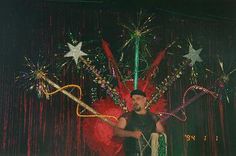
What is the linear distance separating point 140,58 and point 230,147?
146 centimetres

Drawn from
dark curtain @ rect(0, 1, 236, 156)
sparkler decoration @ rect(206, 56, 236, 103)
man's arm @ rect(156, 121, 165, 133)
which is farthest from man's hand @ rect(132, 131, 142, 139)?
sparkler decoration @ rect(206, 56, 236, 103)

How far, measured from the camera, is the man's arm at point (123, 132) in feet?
13.9

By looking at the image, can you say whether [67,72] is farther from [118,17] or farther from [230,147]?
[230,147]

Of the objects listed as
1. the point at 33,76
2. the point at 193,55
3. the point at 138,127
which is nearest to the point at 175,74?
the point at 193,55

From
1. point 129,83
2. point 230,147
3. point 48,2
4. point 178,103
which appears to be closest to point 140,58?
point 129,83

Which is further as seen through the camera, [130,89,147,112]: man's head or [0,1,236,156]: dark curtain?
[130,89,147,112]: man's head

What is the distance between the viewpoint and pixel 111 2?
4.48 m

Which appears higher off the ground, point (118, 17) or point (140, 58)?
point (118, 17)

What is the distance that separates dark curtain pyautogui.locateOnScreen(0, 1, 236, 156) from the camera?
4.14 m

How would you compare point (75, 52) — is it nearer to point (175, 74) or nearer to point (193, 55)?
point (175, 74)

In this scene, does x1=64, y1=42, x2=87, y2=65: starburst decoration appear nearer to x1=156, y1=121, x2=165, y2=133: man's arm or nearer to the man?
the man

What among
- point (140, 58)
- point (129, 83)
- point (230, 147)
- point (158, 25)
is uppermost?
point (158, 25)

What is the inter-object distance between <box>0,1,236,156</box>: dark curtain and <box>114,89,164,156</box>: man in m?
0.23

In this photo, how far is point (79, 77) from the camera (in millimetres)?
4336
